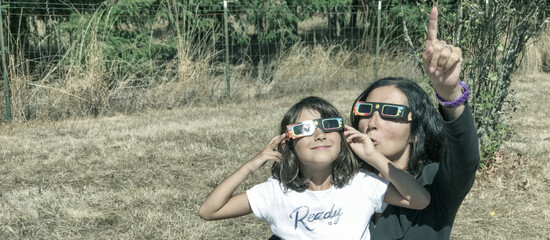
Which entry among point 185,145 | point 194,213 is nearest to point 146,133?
point 185,145

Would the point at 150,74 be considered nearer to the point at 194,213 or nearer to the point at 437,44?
the point at 194,213

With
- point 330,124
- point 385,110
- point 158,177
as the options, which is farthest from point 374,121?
point 158,177

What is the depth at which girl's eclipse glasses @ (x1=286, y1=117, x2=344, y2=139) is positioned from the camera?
2.36 meters

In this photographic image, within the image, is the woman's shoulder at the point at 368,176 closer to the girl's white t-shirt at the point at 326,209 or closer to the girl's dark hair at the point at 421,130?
the girl's white t-shirt at the point at 326,209

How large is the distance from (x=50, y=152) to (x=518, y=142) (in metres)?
5.21

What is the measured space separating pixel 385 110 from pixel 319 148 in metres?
0.29

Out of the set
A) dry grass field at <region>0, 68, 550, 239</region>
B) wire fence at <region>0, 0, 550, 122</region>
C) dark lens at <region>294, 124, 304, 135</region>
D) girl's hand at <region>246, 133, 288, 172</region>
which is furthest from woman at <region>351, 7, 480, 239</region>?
wire fence at <region>0, 0, 550, 122</region>

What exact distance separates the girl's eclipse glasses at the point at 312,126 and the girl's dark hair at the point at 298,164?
0.08 m

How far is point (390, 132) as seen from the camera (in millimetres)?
2305

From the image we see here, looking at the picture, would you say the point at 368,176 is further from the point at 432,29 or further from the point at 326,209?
the point at 432,29

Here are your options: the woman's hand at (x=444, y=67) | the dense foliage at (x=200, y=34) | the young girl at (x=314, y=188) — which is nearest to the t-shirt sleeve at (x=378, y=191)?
the young girl at (x=314, y=188)

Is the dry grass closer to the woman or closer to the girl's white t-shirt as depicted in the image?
the girl's white t-shirt

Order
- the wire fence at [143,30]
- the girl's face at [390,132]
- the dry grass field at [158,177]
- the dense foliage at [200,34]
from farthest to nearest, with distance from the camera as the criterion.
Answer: the wire fence at [143,30]
the dense foliage at [200,34]
the dry grass field at [158,177]
the girl's face at [390,132]

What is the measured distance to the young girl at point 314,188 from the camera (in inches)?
90.7
